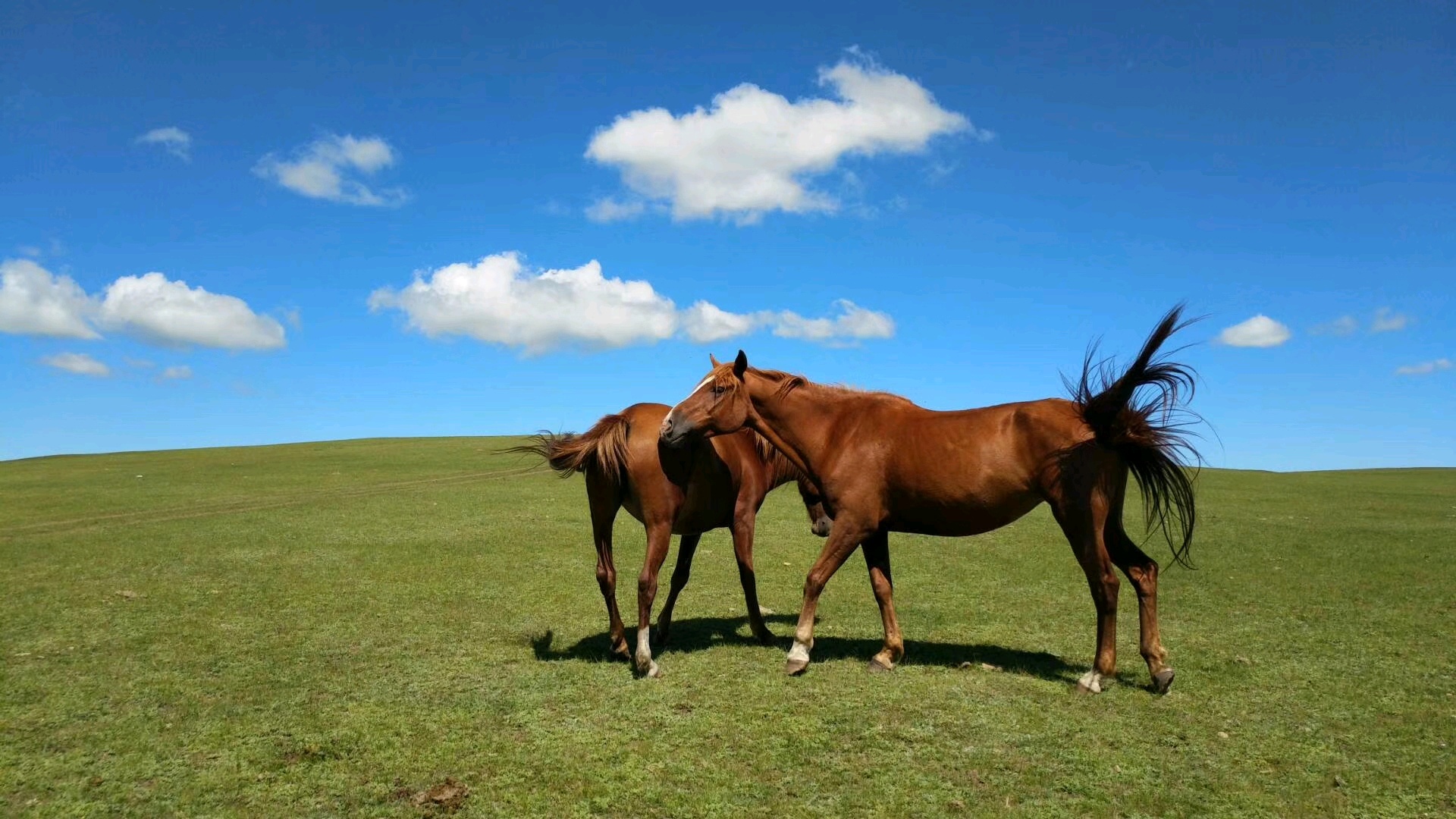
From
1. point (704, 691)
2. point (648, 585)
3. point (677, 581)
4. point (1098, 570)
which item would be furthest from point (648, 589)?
point (1098, 570)

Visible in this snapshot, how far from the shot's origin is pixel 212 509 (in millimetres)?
18781

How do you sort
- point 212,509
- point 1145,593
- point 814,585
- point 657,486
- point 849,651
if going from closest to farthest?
point 1145,593
point 814,585
point 657,486
point 849,651
point 212,509

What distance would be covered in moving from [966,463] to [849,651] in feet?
6.54

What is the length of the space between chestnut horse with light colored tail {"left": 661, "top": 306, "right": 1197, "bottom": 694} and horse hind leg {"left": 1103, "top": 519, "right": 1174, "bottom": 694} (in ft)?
0.03

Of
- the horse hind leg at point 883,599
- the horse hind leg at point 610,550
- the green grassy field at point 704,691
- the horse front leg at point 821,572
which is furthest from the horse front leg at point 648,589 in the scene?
the horse hind leg at point 883,599

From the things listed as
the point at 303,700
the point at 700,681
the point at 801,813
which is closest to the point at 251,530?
the point at 303,700

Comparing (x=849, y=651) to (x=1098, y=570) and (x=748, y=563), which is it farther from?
(x=1098, y=570)

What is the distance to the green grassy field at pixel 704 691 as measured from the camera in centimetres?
407

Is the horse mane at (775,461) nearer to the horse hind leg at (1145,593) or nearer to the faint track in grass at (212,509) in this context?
the horse hind leg at (1145,593)

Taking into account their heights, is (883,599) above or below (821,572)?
below

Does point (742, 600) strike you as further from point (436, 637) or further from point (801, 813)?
point (801, 813)

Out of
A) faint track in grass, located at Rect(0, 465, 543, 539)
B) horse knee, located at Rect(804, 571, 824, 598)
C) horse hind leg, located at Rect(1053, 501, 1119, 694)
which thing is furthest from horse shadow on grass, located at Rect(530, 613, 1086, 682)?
faint track in grass, located at Rect(0, 465, 543, 539)

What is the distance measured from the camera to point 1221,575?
1075cm

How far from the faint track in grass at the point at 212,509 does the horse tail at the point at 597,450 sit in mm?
6018
